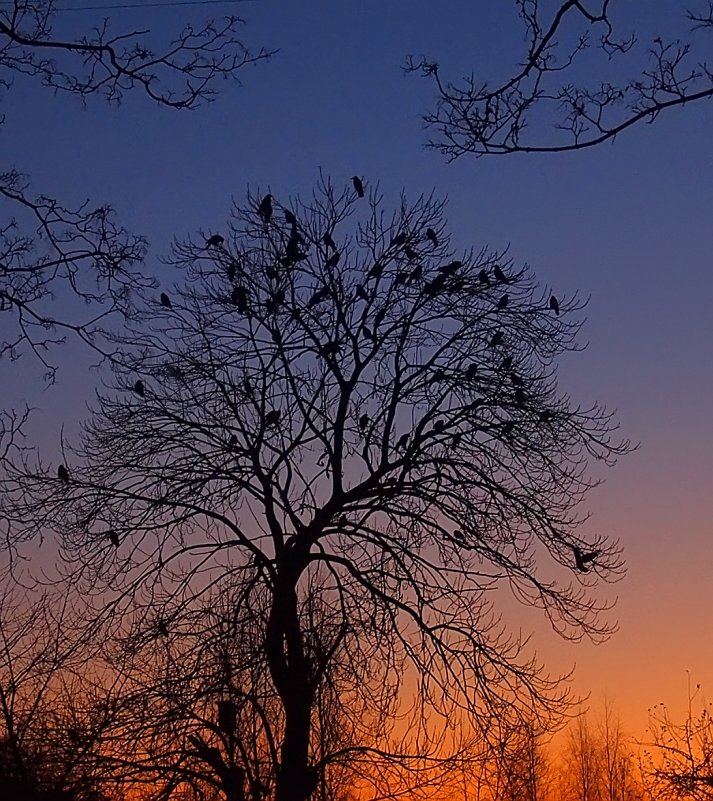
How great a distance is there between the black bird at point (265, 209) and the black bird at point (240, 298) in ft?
2.88

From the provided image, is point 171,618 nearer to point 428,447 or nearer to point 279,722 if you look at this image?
point 279,722

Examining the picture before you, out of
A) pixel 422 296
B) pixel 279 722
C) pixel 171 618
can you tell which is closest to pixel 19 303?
pixel 171 618

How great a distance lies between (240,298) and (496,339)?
307 cm

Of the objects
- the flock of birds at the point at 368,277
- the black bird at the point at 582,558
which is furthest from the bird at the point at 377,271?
the black bird at the point at 582,558

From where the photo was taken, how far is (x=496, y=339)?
14.7m

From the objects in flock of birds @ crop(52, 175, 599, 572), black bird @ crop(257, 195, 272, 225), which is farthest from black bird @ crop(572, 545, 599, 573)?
black bird @ crop(257, 195, 272, 225)

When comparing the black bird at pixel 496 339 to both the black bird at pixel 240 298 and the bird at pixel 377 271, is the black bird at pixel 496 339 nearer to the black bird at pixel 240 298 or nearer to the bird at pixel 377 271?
the bird at pixel 377 271

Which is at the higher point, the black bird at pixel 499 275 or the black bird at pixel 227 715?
the black bird at pixel 499 275

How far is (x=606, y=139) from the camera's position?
25.4 feet

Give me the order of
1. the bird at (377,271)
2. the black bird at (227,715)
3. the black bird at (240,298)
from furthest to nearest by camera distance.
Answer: the bird at (377,271)
the black bird at (240,298)
the black bird at (227,715)

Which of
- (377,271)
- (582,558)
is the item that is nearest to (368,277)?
(377,271)

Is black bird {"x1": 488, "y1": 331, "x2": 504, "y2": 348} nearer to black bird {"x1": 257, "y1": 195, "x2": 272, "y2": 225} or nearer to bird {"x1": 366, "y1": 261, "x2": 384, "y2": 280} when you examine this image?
bird {"x1": 366, "y1": 261, "x2": 384, "y2": 280}

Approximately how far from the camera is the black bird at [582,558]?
14156 millimetres

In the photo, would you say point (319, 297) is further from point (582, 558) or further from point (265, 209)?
point (582, 558)
